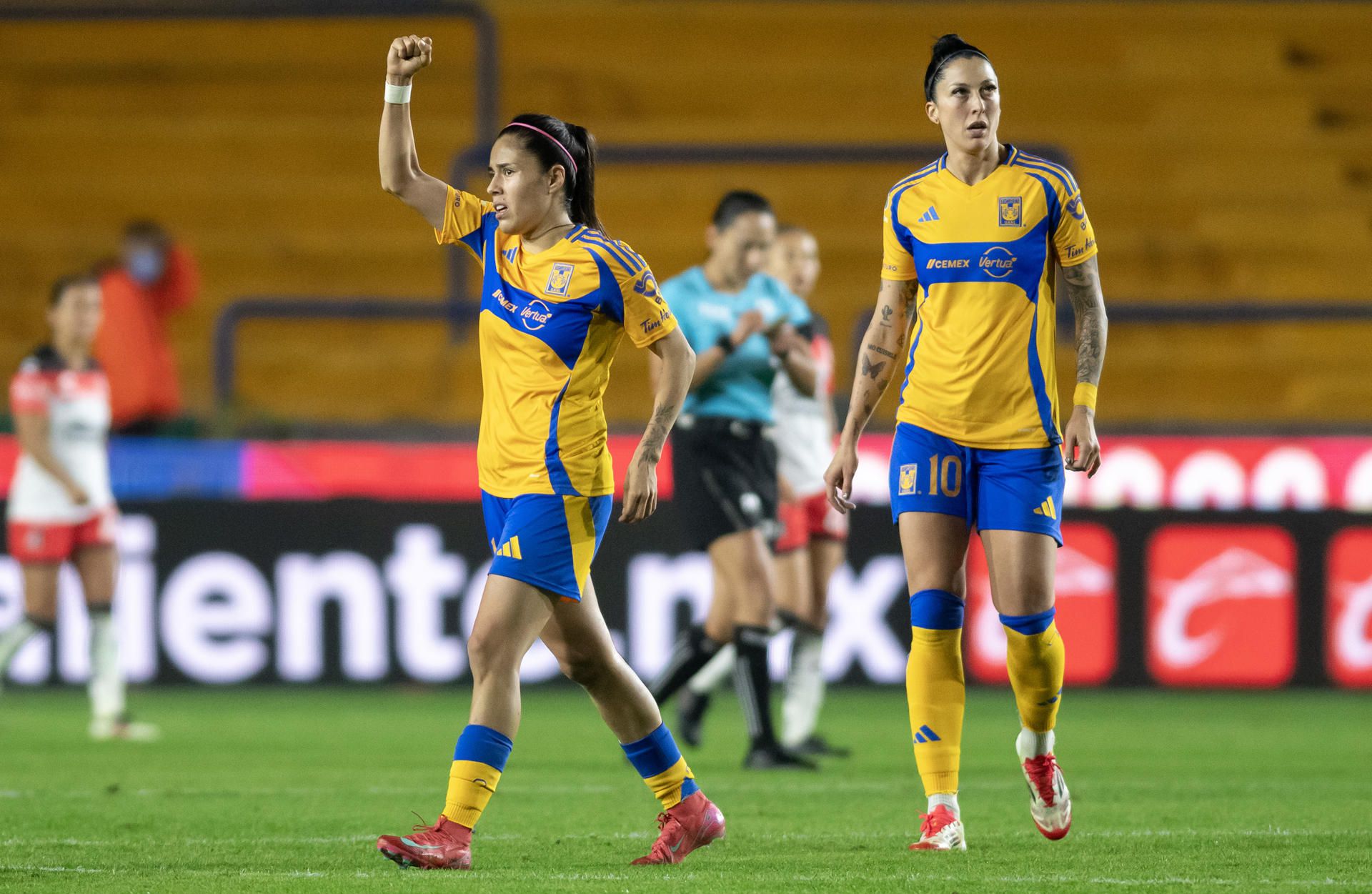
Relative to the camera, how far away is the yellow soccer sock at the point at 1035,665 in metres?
5.44

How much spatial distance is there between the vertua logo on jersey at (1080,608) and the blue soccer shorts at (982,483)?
17.7ft

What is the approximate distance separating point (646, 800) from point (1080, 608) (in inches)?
180

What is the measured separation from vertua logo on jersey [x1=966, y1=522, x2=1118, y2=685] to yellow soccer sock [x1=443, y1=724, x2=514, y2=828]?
6.04 metres

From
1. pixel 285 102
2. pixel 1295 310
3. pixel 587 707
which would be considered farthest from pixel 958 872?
pixel 285 102

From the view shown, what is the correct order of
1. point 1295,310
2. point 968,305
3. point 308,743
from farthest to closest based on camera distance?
point 1295,310 → point 308,743 → point 968,305

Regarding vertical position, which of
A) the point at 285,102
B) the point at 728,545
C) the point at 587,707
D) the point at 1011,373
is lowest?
the point at 587,707

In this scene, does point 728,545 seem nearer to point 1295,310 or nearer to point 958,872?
point 958,872

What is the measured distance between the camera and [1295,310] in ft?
40.7

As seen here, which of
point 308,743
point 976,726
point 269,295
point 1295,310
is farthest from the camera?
point 269,295

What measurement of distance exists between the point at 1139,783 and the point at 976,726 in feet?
7.48

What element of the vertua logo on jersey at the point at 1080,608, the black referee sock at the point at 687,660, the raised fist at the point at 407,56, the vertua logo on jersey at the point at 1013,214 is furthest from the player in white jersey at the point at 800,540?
the raised fist at the point at 407,56

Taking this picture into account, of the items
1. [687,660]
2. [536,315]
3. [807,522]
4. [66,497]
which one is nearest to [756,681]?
[687,660]

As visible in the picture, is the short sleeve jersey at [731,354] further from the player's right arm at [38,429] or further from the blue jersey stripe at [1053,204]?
the player's right arm at [38,429]

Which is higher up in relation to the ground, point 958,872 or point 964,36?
point 964,36
